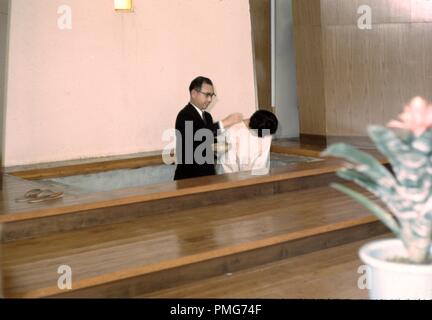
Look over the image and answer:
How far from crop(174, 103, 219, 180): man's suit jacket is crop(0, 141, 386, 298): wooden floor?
0.41 meters

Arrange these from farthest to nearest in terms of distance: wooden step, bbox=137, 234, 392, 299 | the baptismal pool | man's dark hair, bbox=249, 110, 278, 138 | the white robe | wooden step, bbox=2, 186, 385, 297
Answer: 1. the baptismal pool
2. the white robe
3. man's dark hair, bbox=249, 110, 278, 138
4. wooden step, bbox=137, 234, 392, 299
5. wooden step, bbox=2, 186, 385, 297

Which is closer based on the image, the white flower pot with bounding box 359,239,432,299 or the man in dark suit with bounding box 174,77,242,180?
the white flower pot with bounding box 359,239,432,299

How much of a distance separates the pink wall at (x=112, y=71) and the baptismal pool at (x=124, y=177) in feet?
1.11

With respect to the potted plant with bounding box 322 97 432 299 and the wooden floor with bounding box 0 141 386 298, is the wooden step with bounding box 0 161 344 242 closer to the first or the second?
the wooden floor with bounding box 0 141 386 298

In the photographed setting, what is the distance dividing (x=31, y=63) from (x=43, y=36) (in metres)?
0.26

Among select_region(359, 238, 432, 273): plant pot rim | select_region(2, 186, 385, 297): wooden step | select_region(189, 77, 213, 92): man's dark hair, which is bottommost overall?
select_region(2, 186, 385, 297): wooden step

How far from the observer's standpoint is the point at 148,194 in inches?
187

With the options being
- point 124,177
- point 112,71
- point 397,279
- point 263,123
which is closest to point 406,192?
point 397,279

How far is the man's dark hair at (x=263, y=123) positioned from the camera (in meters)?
5.50

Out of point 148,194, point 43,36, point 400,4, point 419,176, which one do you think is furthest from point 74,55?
point 419,176

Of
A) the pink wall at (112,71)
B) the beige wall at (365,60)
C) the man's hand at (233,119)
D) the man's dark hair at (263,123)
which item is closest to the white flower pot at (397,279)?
the man's dark hair at (263,123)

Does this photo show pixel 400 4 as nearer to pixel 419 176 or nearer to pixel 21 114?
pixel 21 114

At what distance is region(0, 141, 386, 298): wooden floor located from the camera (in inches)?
143

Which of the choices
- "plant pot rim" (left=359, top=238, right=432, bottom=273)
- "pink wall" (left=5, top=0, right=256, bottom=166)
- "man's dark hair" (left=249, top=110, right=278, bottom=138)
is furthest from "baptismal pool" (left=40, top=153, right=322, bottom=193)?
"plant pot rim" (left=359, top=238, right=432, bottom=273)
